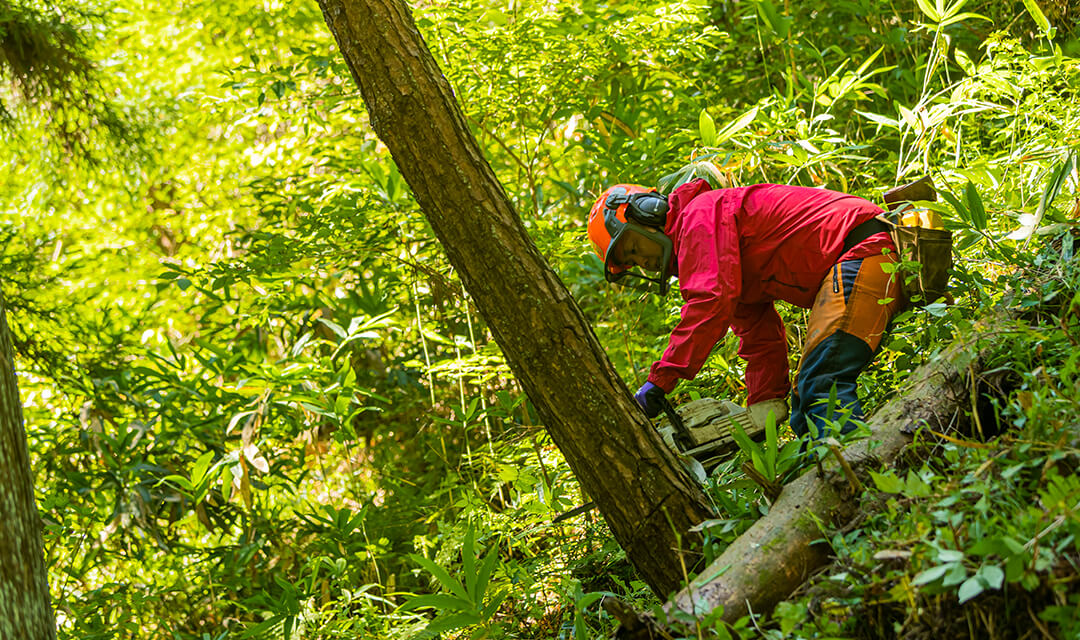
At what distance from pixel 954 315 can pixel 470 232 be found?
1.48 m

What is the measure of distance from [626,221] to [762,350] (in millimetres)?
798

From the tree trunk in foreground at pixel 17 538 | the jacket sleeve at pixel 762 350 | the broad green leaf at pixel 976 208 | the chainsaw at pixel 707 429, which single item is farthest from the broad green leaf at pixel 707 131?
the tree trunk in foreground at pixel 17 538

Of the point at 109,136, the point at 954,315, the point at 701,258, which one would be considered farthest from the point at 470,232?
the point at 109,136

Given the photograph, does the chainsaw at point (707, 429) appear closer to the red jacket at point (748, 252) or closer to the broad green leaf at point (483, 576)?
the red jacket at point (748, 252)

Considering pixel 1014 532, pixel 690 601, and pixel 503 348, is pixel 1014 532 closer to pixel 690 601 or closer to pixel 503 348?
pixel 690 601

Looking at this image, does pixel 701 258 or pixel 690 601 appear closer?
pixel 690 601

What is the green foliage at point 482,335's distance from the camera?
2.29m

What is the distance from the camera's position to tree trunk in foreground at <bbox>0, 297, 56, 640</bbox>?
6.59ft

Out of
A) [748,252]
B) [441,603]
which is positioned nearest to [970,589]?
[441,603]

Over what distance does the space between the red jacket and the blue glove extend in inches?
1.0

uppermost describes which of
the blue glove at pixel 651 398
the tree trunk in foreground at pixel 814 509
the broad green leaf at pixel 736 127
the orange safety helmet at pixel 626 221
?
the broad green leaf at pixel 736 127

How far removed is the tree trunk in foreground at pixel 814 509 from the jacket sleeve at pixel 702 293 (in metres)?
0.68

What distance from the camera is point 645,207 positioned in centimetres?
313

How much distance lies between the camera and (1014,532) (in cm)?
148
